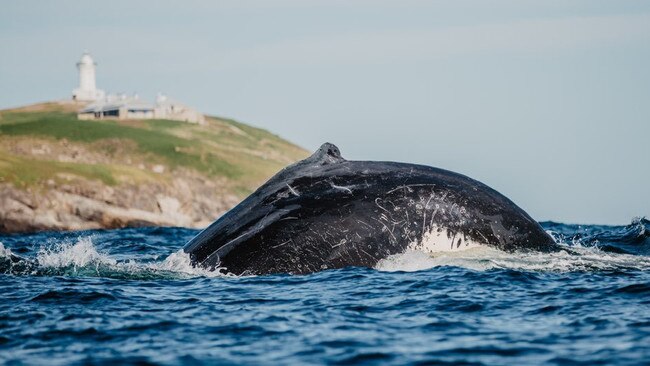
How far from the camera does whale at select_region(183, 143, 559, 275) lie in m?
15.4

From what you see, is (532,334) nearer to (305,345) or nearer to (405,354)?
(405,354)

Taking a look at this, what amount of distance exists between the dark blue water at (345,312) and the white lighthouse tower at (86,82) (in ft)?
468

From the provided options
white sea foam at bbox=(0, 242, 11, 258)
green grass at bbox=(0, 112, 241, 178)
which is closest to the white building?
green grass at bbox=(0, 112, 241, 178)

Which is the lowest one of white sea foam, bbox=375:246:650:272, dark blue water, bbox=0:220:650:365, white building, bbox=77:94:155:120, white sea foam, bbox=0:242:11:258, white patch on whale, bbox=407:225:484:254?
dark blue water, bbox=0:220:650:365

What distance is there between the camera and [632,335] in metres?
11.4

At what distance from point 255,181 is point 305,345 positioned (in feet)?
378

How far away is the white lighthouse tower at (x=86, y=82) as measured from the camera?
155875 millimetres

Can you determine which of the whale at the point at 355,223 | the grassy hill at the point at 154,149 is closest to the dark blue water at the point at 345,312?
the whale at the point at 355,223

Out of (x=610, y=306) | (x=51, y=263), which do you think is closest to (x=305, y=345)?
(x=610, y=306)

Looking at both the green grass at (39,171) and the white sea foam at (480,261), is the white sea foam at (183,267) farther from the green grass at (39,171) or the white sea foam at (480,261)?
the green grass at (39,171)

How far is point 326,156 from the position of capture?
16.7 meters

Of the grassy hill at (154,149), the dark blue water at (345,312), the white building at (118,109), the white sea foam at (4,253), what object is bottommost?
the dark blue water at (345,312)

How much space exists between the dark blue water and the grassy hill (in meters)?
72.8

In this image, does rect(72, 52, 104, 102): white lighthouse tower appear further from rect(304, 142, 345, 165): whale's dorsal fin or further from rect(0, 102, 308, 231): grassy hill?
rect(304, 142, 345, 165): whale's dorsal fin
